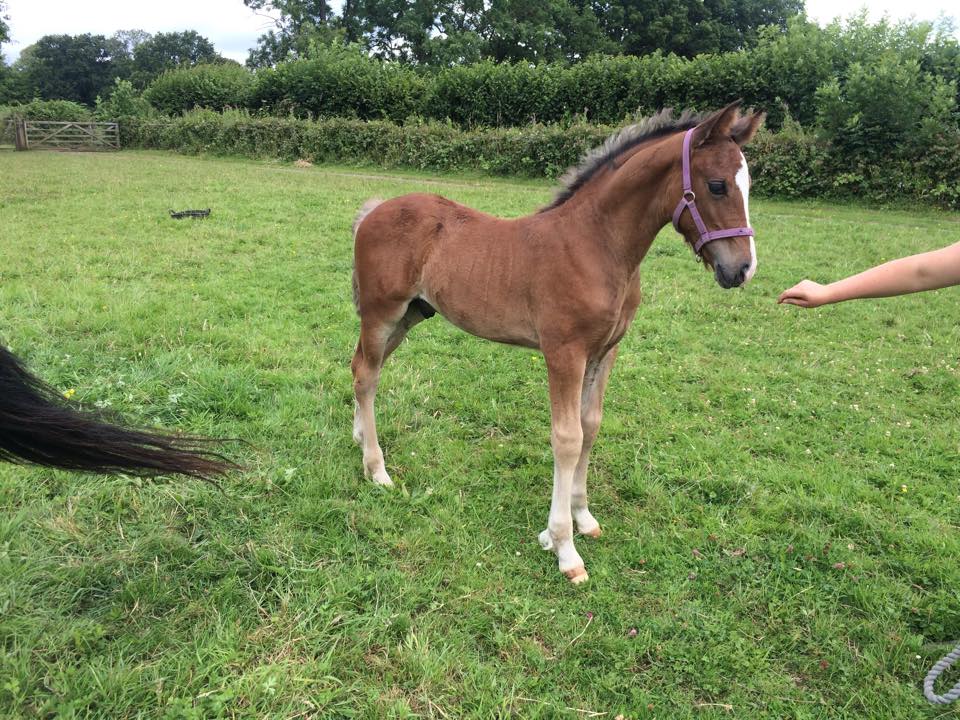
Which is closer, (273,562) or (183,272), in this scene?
(273,562)

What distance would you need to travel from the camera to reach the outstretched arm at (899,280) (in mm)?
2428

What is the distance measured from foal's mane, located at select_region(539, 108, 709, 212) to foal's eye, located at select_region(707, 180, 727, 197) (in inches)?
19.7

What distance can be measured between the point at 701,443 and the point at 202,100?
36.1 m

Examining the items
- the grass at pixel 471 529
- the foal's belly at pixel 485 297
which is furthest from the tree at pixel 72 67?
the foal's belly at pixel 485 297

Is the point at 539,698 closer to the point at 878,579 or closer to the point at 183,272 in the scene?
the point at 878,579

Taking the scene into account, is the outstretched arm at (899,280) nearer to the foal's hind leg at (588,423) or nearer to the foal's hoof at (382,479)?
the foal's hind leg at (588,423)

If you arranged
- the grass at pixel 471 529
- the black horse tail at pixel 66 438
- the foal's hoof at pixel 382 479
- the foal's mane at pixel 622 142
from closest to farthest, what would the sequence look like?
the black horse tail at pixel 66 438 < the grass at pixel 471 529 < the foal's mane at pixel 622 142 < the foal's hoof at pixel 382 479

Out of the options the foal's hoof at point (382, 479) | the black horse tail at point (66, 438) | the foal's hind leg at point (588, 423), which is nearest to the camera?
the black horse tail at point (66, 438)

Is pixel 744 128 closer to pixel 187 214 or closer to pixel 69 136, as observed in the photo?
pixel 187 214

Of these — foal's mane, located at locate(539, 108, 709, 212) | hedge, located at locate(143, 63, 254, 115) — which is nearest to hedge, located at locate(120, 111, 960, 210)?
hedge, located at locate(143, 63, 254, 115)

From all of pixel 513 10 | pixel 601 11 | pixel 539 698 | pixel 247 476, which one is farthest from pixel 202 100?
pixel 539 698

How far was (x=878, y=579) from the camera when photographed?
3215 millimetres

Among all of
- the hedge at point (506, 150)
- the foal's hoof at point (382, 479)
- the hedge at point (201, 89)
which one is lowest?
the foal's hoof at point (382, 479)

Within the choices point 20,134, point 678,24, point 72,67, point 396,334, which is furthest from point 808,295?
point 72,67
